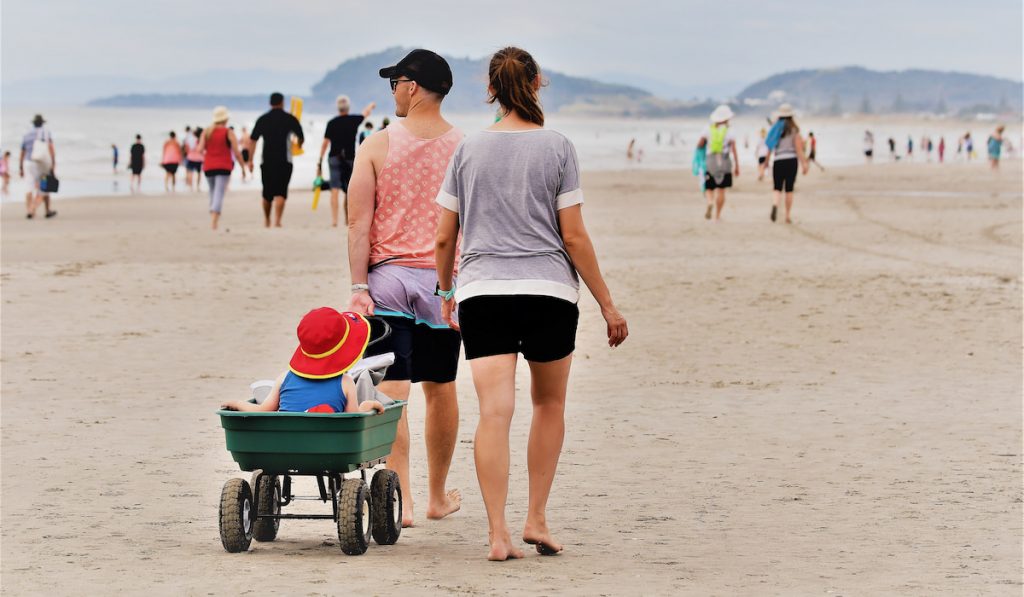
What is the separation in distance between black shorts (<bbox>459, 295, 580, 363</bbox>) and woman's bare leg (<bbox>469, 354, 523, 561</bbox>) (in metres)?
0.05

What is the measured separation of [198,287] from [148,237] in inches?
232

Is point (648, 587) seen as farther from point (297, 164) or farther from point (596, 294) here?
point (297, 164)

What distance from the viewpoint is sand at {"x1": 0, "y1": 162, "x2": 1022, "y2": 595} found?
4906mm

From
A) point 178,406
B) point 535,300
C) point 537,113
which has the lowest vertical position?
point 178,406

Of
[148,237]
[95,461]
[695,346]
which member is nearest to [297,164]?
[148,237]

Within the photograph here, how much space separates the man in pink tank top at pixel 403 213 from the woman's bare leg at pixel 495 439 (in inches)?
23.4

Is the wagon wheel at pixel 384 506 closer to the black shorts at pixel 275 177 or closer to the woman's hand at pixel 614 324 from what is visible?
the woman's hand at pixel 614 324

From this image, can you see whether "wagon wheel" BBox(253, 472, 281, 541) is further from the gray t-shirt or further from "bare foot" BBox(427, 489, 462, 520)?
the gray t-shirt

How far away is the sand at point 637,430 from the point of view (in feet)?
16.1

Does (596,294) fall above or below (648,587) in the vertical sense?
above

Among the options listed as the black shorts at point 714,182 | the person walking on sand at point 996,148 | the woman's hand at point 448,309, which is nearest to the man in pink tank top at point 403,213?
the woman's hand at point 448,309

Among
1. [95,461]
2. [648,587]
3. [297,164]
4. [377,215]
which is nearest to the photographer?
[648,587]

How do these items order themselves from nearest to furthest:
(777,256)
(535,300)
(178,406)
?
1. (535,300)
2. (178,406)
3. (777,256)

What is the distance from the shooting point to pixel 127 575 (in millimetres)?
4699
